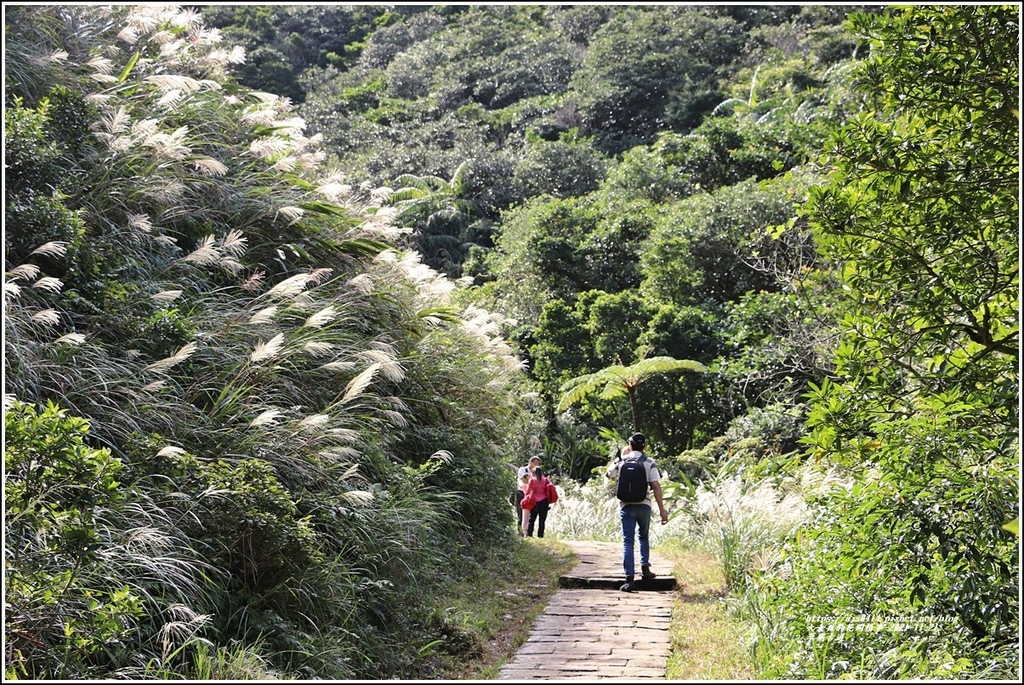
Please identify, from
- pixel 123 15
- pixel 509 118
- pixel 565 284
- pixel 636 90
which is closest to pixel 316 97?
pixel 509 118

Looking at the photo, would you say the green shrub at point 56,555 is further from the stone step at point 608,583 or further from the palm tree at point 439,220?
the palm tree at point 439,220

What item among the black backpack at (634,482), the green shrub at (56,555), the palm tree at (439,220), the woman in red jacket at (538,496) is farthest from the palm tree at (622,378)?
the green shrub at (56,555)

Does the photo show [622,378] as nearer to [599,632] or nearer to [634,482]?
[634,482]

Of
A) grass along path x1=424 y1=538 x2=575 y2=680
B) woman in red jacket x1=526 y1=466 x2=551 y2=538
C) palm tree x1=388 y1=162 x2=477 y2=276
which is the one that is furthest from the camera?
palm tree x1=388 y1=162 x2=477 y2=276

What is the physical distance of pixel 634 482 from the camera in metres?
8.17

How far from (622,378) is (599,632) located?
394 inches

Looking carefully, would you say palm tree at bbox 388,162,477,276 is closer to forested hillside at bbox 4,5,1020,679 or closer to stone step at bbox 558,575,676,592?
forested hillside at bbox 4,5,1020,679

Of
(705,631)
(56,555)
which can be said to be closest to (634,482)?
(705,631)

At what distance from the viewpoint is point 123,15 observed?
10.3 meters

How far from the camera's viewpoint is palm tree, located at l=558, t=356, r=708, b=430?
16.2 meters

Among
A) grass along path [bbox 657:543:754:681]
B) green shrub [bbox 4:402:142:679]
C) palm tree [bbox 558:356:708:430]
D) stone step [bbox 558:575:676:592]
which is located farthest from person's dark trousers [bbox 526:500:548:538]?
green shrub [bbox 4:402:142:679]

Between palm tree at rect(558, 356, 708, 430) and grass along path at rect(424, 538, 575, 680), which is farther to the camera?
palm tree at rect(558, 356, 708, 430)

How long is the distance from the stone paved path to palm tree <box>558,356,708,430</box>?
7.21 m

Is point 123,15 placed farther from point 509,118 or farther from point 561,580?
point 509,118
